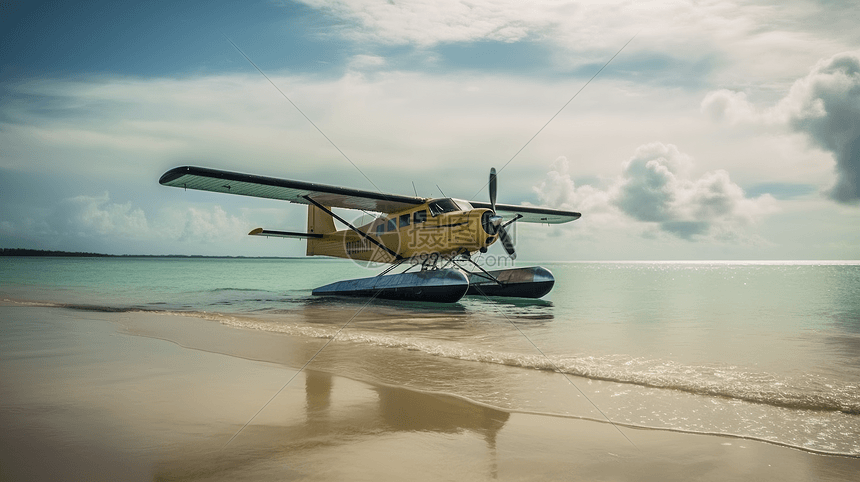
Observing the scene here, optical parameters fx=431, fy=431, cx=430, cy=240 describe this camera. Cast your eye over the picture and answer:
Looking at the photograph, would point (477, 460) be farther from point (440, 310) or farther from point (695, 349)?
point (440, 310)

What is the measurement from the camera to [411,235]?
536 inches

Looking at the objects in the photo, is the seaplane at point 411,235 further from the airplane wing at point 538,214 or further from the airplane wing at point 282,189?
the airplane wing at point 538,214

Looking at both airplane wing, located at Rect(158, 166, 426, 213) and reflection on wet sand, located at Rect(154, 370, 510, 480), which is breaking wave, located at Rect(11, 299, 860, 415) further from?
airplane wing, located at Rect(158, 166, 426, 213)

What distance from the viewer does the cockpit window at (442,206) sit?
12.5 meters

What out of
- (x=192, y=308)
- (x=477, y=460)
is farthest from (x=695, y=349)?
(x=192, y=308)

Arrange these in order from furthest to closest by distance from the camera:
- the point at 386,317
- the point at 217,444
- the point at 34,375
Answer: the point at 386,317, the point at 34,375, the point at 217,444

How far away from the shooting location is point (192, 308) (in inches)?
443

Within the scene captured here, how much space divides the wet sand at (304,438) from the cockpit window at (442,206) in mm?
8587

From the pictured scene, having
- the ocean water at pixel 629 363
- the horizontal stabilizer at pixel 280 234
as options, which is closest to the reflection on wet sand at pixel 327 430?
the ocean water at pixel 629 363

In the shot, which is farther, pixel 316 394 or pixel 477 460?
pixel 316 394

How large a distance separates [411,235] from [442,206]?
1.58 metres

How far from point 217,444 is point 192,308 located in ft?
32.7

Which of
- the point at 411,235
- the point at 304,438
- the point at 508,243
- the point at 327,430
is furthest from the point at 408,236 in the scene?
the point at 304,438

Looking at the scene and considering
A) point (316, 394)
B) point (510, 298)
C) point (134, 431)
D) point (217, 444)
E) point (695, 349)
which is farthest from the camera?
point (510, 298)
